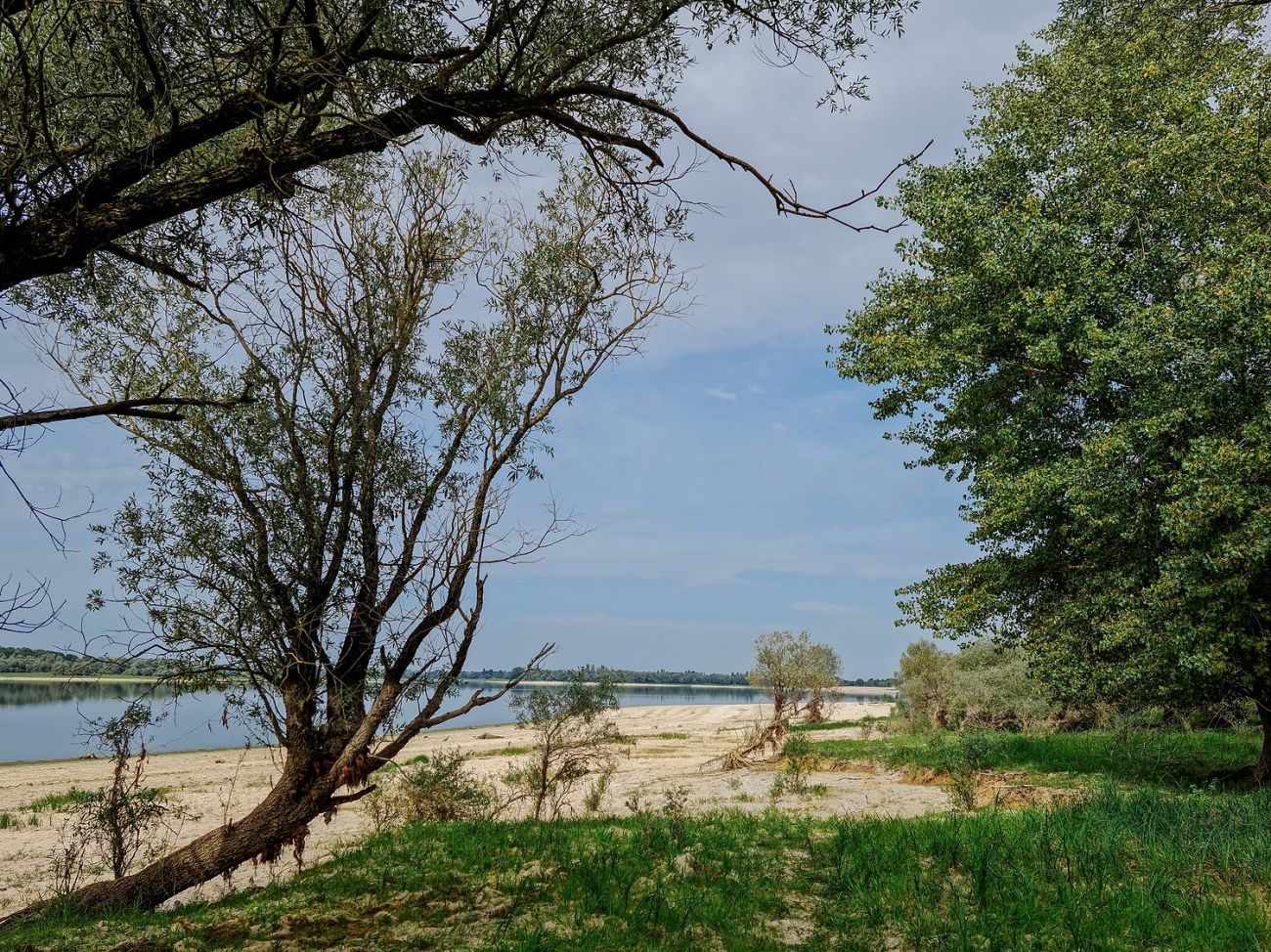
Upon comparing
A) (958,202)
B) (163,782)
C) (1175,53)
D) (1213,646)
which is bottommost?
(163,782)

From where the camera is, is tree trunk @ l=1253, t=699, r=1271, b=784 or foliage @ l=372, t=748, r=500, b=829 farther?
tree trunk @ l=1253, t=699, r=1271, b=784

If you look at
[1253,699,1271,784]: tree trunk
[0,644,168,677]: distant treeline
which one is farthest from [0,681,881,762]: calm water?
[1253,699,1271,784]: tree trunk

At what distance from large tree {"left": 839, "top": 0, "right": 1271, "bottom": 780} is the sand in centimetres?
413

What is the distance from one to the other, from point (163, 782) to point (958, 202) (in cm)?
2881

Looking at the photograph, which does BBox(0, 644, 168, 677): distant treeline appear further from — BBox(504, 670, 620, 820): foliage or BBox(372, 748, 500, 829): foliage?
BBox(504, 670, 620, 820): foliage

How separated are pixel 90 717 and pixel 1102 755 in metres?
19.1

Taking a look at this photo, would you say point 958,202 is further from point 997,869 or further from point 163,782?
point 163,782

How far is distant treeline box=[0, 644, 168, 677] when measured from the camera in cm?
786

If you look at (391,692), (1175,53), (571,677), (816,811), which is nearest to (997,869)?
(816,811)

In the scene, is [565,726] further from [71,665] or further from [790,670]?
[790,670]

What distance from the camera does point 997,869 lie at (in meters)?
7.24

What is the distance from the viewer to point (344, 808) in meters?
17.3

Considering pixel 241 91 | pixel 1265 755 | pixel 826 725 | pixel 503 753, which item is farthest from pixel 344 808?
pixel 826 725

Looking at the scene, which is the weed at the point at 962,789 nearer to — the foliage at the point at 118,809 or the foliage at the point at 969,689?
the foliage at the point at 969,689
